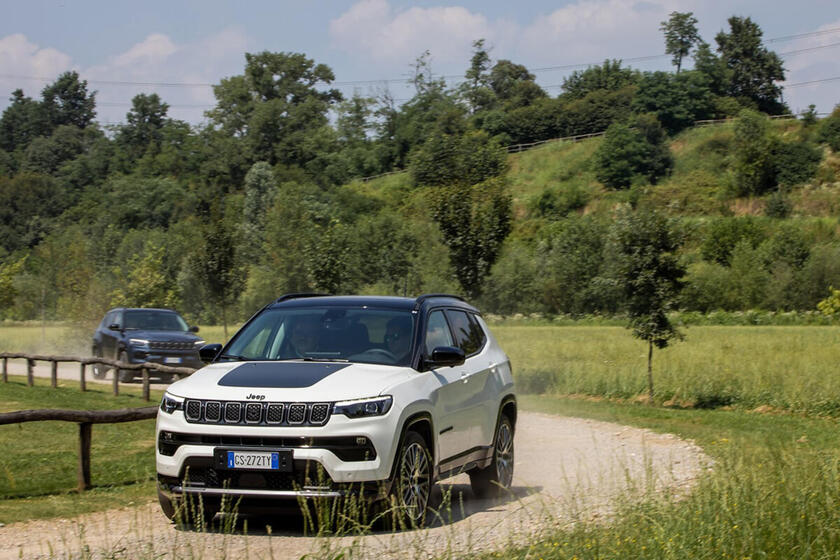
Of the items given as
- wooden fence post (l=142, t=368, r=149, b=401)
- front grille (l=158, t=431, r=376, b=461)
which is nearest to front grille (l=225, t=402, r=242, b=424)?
front grille (l=158, t=431, r=376, b=461)

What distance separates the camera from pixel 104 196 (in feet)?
392

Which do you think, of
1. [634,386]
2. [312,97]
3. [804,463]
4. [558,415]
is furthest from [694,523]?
[312,97]

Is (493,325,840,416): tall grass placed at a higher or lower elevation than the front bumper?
lower

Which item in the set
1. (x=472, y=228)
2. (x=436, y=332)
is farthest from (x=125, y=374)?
(x=436, y=332)

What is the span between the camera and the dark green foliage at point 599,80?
14200 centimetres

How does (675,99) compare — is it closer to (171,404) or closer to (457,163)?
(457,163)

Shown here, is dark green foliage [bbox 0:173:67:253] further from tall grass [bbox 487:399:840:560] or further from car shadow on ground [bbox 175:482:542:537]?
tall grass [bbox 487:399:840:560]

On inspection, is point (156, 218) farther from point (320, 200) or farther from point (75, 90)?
point (75, 90)

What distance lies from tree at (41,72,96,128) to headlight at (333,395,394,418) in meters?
171

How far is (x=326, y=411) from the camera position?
25.3 ft

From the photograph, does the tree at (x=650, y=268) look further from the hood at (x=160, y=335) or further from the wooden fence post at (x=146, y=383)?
the hood at (x=160, y=335)

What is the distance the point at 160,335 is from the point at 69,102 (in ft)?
517

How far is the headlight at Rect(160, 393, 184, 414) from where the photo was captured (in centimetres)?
807

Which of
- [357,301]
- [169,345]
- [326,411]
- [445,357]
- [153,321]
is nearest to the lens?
[326,411]
